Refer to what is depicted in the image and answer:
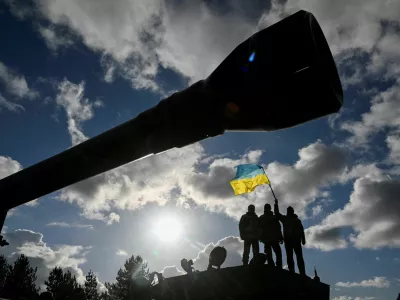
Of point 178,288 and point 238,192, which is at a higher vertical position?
point 238,192

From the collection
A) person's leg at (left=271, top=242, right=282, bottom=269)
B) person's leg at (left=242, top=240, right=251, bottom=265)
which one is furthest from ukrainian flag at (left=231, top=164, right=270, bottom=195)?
person's leg at (left=271, top=242, right=282, bottom=269)

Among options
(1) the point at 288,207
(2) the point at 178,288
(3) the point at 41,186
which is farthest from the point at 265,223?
(3) the point at 41,186

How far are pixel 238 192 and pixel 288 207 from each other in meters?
1.50

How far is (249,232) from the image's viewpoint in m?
7.68

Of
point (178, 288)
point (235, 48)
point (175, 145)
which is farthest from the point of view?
A: point (178, 288)

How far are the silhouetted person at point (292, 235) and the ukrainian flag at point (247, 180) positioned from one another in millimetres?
1257

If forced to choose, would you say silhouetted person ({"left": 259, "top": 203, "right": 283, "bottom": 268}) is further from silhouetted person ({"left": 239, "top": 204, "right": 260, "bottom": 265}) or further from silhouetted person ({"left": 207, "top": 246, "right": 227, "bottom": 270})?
silhouetted person ({"left": 207, "top": 246, "right": 227, "bottom": 270})

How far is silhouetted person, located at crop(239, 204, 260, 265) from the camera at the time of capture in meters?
7.63

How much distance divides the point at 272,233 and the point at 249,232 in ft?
1.84

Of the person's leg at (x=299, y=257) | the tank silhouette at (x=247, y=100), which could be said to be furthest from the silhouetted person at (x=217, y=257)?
the tank silhouette at (x=247, y=100)

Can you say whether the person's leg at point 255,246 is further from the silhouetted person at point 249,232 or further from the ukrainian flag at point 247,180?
the ukrainian flag at point 247,180

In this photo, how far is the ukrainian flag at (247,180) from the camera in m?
8.91

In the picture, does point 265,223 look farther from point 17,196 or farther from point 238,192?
point 17,196

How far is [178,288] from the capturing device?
7570mm
